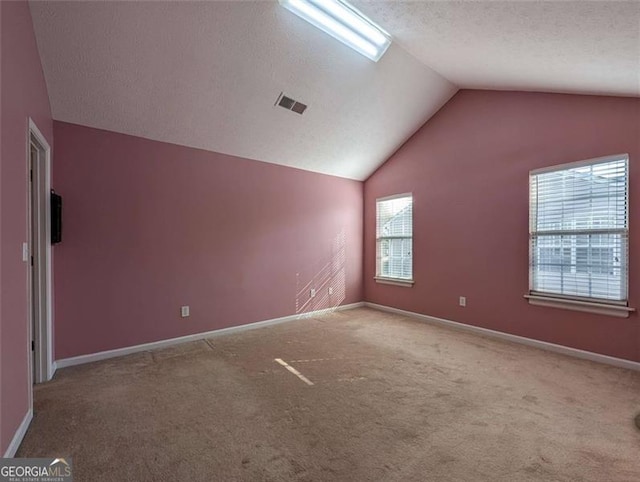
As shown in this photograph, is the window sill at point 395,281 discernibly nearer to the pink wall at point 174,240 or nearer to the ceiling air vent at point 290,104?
the pink wall at point 174,240

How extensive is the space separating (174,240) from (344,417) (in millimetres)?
2715

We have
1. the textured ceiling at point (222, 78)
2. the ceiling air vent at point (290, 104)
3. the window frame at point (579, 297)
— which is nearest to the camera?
the textured ceiling at point (222, 78)

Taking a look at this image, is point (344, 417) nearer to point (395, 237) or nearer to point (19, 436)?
point (19, 436)

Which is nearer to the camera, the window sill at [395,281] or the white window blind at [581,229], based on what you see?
the white window blind at [581,229]

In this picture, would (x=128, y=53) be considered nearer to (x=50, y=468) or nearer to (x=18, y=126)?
(x=18, y=126)

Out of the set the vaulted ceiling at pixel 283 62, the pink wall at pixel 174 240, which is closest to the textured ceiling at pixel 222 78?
the vaulted ceiling at pixel 283 62

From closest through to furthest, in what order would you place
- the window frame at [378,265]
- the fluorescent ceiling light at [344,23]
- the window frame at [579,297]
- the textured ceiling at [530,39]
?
the textured ceiling at [530,39] < the fluorescent ceiling light at [344,23] < the window frame at [579,297] < the window frame at [378,265]

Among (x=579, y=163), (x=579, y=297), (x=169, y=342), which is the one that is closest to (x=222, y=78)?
(x=169, y=342)

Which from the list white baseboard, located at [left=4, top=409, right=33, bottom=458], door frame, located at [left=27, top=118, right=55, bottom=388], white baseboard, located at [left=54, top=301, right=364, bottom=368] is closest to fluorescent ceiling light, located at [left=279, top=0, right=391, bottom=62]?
door frame, located at [left=27, top=118, right=55, bottom=388]

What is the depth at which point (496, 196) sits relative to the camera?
3.79 meters

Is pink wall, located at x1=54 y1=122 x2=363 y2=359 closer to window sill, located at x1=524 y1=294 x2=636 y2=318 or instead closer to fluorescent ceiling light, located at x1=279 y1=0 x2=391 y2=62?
fluorescent ceiling light, located at x1=279 y1=0 x2=391 y2=62

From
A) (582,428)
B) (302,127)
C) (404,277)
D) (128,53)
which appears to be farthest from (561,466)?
(128,53)

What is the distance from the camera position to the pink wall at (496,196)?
2.95m

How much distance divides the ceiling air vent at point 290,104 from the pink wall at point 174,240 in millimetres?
995
